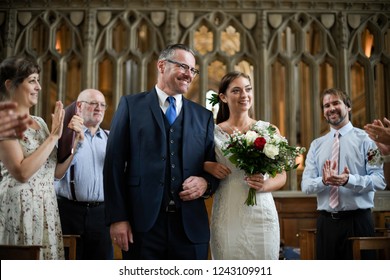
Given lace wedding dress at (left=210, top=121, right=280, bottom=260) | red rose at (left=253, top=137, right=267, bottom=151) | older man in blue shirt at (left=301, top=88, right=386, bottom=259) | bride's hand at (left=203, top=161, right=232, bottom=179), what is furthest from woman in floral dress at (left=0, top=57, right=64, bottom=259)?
older man in blue shirt at (left=301, top=88, right=386, bottom=259)

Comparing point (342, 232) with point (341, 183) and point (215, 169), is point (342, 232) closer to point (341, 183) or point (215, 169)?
point (341, 183)

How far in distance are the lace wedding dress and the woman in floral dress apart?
935 mm

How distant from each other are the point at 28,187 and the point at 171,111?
0.88 m

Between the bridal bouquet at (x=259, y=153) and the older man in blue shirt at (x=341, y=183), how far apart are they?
2.49 feet

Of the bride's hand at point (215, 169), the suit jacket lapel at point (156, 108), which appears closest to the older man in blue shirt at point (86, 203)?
the suit jacket lapel at point (156, 108)

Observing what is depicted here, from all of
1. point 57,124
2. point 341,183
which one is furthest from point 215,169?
point 341,183

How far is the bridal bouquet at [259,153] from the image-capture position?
2.75m

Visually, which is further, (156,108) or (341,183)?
(341,183)

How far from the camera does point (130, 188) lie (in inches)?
102

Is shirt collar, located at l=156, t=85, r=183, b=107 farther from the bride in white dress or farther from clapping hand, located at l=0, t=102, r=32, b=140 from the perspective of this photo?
clapping hand, located at l=0, t=102, r=32, b=140

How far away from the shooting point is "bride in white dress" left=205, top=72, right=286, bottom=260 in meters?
2.88

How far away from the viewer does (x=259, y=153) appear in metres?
2.77

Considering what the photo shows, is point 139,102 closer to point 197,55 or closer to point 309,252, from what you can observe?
point 309,252

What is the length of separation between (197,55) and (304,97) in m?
5.86
